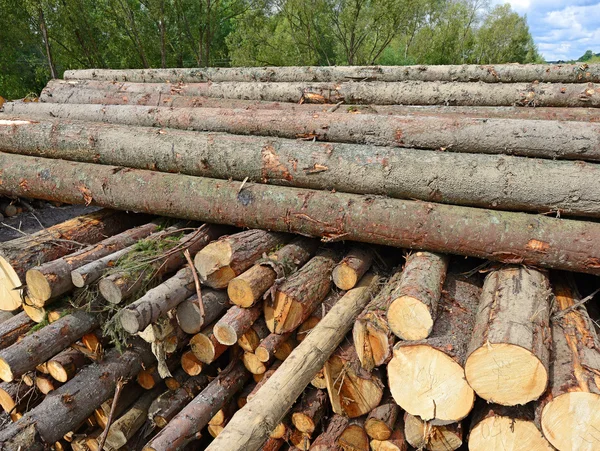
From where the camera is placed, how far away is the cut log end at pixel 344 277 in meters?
3.93

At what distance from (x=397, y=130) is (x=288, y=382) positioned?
288 centimetres

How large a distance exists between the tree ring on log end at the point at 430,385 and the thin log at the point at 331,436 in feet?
2.51

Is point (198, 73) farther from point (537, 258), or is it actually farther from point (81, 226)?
point (537, 258)

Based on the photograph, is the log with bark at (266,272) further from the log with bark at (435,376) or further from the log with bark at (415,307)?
the log with bark at (435,376)

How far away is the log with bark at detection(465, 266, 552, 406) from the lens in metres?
2.62

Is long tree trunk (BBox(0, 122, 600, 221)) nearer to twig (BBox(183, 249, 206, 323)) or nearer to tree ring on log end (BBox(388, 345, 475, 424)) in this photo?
twig (BBox(183, 249, 206, 323))

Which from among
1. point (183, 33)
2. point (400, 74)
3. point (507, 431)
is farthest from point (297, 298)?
point (183, 33)

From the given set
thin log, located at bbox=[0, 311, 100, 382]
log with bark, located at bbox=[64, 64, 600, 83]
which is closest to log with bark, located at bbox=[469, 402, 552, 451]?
thin log, located at bbox=[0, 311, 100, 382]

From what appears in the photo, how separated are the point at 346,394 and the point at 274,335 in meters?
0.82

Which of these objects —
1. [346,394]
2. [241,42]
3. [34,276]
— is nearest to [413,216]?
[346,394]

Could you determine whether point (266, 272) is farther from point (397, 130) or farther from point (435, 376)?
point (397, 130)

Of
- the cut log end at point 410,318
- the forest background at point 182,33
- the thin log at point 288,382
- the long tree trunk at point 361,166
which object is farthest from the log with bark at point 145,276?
the forest background at point 182,33

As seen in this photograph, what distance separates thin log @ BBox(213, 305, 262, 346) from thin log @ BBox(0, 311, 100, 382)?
132cm

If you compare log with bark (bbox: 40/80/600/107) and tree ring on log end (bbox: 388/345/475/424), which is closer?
tree ring on log end (bbox: 388/345/475/424)
